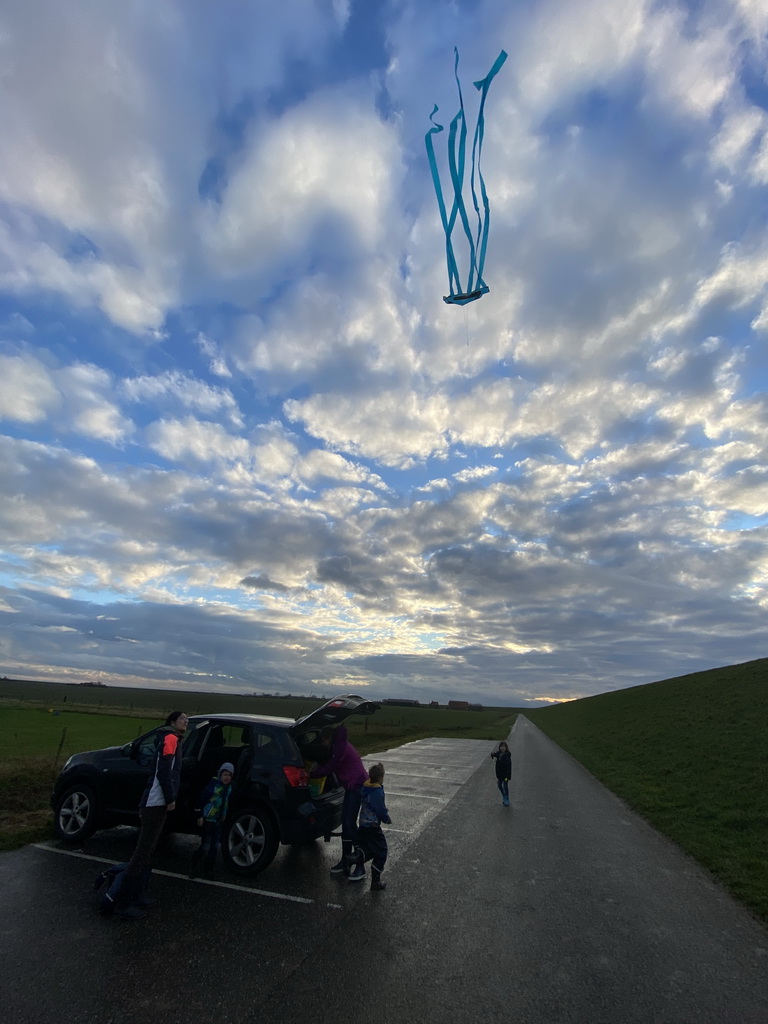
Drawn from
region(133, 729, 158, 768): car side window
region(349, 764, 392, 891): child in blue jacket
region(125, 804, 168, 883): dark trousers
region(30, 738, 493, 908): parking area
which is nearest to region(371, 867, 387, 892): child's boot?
region(349, 764, 392, 891): child in blue jacket

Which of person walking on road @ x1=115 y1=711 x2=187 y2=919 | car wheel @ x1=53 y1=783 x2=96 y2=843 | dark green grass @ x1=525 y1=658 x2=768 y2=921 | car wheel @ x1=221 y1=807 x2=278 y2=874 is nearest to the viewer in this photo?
person walking on road @ x1=115 y1=711 x2=187 y2=919

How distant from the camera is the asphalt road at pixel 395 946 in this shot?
395 centimetres

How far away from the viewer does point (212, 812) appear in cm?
641

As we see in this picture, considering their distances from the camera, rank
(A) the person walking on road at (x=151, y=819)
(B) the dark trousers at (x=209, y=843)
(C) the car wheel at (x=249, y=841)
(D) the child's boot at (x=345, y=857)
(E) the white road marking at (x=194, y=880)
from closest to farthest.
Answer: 1. (A) the person walking on road at (x=151, y=819)
2. (E) the white road marking at (x=194, y=880)
3. (B) the dark trousers at (x=209, y=843)
4. (C) the car wheel at (x=249, y=841)
5. (D) the child's boot at (x=345, y=857)

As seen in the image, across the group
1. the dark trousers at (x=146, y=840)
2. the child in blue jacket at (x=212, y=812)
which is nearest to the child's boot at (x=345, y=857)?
the child in blue jacket at (x=212, y=812)

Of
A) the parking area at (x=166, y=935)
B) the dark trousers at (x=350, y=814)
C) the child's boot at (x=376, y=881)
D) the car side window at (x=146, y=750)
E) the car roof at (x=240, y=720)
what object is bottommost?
the parking area at (x=166, y=935)

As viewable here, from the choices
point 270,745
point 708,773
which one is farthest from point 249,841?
point 708,773

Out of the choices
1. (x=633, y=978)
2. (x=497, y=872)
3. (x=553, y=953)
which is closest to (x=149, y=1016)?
(x=553, y=953)

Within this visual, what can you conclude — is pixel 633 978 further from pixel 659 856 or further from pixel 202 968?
pixel 659 856

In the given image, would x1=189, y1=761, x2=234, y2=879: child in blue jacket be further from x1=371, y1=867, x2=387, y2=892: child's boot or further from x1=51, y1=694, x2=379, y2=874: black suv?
x1=371, y1=867, x2=387, y2=892: child's boot

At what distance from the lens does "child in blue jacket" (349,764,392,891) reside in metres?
6.66

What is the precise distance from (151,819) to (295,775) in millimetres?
1810

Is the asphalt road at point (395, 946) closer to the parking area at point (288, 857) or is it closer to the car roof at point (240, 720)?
the parking area at point (288, 857)

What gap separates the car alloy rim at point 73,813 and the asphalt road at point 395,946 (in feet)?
1.20
